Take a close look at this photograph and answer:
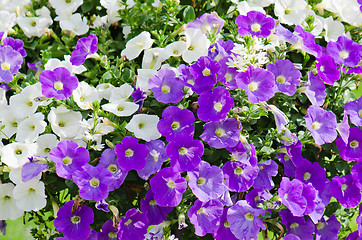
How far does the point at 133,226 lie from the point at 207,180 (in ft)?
0.99

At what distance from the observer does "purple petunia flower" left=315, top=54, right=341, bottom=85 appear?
177 cm

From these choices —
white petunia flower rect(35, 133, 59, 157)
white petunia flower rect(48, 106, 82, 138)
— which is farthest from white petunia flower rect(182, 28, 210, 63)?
white petunia flower rect(35, 133, 59, 157)

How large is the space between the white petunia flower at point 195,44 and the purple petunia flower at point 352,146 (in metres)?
0.61

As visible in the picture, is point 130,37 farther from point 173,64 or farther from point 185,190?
point 185,190

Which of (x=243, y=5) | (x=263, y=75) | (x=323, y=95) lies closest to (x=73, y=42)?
(x=243, y=5)

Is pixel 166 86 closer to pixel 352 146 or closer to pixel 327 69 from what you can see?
pixel 327 69

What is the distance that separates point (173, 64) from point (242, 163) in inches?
20.5

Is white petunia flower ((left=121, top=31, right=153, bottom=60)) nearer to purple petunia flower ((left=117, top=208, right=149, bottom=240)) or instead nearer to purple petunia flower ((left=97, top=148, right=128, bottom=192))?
purple petunia flower ((left=97, top=148, right=128, bottom=192))

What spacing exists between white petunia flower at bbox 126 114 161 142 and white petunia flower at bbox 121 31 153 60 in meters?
0.33

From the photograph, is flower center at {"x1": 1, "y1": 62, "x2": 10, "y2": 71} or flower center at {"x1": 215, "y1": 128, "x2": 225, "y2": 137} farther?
flower center at {"x1": 1, "y1": 62, "x2": 10, "y2": 71}

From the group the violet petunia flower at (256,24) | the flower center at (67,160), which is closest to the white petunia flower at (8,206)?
the flower center at (67,160)

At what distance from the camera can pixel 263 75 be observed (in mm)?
1618

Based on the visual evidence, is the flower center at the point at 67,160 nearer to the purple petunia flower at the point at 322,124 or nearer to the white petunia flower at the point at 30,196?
the white petunia flower at the point at 30,196

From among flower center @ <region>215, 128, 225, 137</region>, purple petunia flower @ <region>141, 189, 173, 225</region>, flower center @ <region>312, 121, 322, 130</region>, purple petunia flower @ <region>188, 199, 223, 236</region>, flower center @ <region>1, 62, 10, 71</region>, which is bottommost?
purple petunia flower @ <region>141, 189, 173, 225</region>
